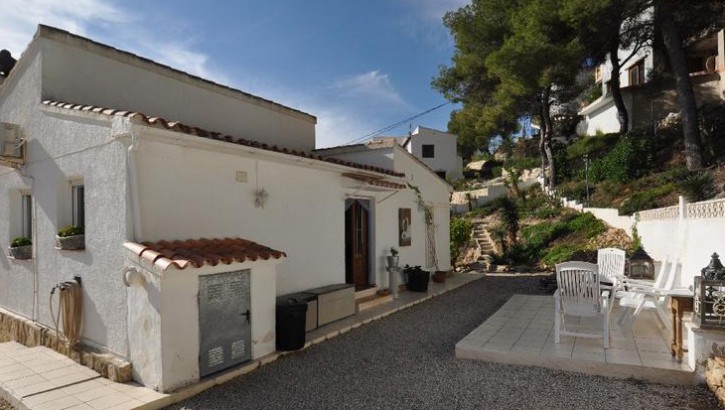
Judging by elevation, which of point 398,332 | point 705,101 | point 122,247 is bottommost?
point 398,332

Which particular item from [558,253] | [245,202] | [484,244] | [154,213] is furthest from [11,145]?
[484,244]

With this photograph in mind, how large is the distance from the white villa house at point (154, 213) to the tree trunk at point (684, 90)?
2067 centimetres

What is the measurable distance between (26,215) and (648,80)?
37274 millimetres

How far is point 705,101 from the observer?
92.6 ft

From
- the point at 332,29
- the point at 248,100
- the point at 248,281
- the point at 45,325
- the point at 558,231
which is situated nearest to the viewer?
the point at 248,281

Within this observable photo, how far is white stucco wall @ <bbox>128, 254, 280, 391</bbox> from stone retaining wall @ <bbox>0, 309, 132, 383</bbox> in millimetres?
215

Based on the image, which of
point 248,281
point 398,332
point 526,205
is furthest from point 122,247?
point 526,205

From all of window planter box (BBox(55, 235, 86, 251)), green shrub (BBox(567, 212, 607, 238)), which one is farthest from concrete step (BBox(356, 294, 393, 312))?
green shrub (BBox(567, 212, 607, 238))

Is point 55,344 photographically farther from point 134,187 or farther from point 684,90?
point 684,90

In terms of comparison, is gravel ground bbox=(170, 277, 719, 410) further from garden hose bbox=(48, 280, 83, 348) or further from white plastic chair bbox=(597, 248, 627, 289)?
white plastic chair bbox=(597, 248, 627, 289)

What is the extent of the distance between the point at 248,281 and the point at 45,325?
430 cm

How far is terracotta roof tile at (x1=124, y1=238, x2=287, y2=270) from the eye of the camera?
17.6 feet

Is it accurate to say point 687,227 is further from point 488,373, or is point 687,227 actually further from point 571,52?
point 571,52

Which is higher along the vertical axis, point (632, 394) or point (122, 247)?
point (122, 247)
